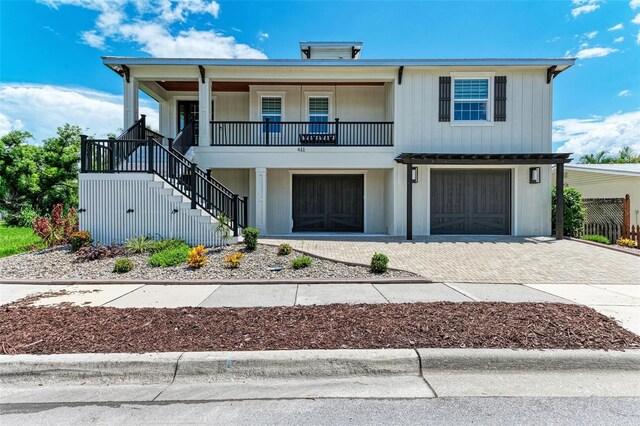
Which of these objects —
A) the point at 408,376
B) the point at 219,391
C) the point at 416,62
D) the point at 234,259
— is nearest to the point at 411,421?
the point at 408,376

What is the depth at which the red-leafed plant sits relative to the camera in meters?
10.1

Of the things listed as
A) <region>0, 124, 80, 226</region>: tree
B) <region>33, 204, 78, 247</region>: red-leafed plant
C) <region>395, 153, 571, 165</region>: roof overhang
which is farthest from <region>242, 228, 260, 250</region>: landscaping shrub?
<region>0, 124, 80, 226</region>: tree

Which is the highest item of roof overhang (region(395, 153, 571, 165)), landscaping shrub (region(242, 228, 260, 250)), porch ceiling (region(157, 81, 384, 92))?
porch ceiling (region(157, 81, 384, 92))

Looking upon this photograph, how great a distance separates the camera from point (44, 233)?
33.0 ft

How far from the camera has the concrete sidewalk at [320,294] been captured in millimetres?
5594

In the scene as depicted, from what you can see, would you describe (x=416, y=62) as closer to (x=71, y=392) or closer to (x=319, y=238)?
(x=319, y=238)

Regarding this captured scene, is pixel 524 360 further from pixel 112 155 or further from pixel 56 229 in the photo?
pixel 56 229

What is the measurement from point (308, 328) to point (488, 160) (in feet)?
34.0

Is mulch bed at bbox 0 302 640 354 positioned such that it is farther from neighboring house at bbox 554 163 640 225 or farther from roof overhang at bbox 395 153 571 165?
neighboring house at bbox 554 163 640 225

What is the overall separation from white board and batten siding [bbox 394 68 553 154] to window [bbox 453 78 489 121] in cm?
42

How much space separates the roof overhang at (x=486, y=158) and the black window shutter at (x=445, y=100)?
1.81 metres

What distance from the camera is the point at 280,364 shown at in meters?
3.49

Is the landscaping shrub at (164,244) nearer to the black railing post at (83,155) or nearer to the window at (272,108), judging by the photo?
the black railing post at (83,155)

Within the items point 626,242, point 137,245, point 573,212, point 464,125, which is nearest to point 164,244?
point 137,245
